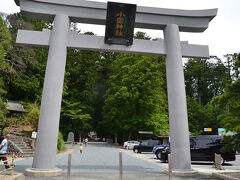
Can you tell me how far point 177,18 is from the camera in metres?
10.7

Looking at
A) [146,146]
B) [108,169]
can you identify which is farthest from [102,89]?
[108,169]

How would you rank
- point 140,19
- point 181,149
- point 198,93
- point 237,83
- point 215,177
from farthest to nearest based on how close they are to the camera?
point 198,93
point 140,19
point 181,149
point 215,177
point 237,83

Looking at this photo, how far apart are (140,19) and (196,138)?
9.81m

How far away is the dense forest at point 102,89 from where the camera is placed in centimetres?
1625

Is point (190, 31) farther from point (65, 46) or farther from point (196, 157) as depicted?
point (196, 157)

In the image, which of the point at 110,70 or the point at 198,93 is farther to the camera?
the point at 198,93

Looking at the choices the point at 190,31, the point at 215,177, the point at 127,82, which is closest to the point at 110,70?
the point at 127,82

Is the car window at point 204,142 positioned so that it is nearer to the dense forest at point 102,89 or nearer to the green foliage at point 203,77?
the dense forest at point 102,89

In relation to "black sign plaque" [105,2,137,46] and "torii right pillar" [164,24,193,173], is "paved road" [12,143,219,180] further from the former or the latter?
"black sign plaque" [105,2,137,46]

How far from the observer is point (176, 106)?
31.4 feet

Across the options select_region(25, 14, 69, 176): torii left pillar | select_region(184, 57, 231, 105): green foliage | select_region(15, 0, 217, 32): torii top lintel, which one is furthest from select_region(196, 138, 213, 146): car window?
select_region(184, 57, 231, 105): green foliage

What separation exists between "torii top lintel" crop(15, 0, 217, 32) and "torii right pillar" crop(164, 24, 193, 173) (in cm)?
58

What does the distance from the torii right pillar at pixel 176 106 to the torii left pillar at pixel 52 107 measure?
517 centimetres

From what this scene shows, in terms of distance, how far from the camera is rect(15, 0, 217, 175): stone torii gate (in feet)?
28.6
